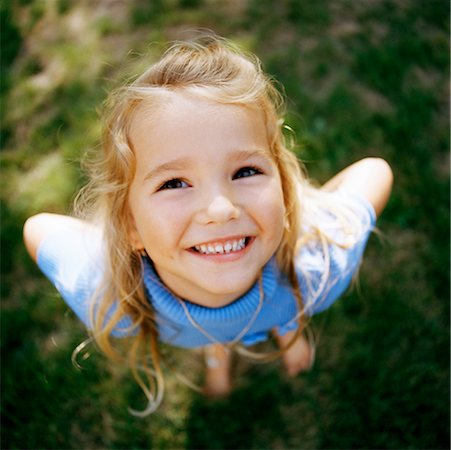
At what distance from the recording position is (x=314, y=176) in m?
2.79

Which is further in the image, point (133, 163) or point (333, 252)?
point (333, 252)

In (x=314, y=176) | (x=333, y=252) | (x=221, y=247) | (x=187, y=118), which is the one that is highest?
(x=187, y=118)

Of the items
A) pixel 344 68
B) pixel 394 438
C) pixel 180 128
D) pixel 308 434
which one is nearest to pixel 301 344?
pixel 308 434

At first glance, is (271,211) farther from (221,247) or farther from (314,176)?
(314,176)

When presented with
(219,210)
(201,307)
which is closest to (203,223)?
(219,210)

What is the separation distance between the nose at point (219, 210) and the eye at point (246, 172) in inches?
4.3

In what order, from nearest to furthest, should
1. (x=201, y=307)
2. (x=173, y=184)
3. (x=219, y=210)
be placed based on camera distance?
(x=219, y=210) → (x=173, y=184) → (x=201, y=307)

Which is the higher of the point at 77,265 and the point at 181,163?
the point at 181,163

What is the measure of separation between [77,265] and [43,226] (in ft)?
0.90

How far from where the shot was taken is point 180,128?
1461 mm

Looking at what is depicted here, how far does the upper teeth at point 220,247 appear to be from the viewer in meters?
1.55

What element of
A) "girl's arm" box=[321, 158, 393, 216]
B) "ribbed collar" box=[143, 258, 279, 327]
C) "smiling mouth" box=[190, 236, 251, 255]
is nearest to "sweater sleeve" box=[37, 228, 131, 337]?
"ribbed collar" box=[143, 258, 279, 327]

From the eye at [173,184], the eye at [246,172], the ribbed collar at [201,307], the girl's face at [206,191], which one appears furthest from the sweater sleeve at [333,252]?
the eye at [173,184]

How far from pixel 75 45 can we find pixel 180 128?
2.09 m
